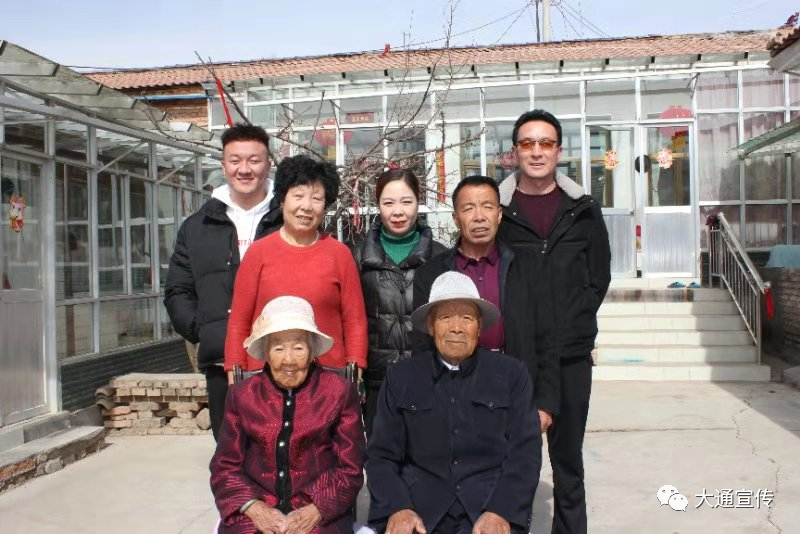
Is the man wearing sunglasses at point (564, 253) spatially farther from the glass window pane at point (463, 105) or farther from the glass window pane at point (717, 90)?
the glass window pane at point (717, 90)

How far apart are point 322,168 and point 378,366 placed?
88 cm

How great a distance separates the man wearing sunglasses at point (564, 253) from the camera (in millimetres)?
3293

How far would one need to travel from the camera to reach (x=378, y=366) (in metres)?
3.55

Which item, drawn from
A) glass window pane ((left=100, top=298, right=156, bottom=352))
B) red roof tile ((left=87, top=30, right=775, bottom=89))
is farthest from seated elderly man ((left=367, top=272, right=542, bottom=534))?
red roof tile ((left=87, top=30, right=775, bottom=89))

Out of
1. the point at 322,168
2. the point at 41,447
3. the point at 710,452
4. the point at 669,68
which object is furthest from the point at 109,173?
the point at 669,68

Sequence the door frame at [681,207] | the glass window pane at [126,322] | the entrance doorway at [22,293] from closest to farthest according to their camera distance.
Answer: the entrance doorway at [22,293] → the glass window pane at [126,322] → the door frame at [681,207]

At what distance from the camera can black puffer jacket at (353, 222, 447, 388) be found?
3506 millimetres

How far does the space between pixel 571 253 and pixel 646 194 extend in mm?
10625

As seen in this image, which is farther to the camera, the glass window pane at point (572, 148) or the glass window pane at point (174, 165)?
the glass window pane at point (572, 148)

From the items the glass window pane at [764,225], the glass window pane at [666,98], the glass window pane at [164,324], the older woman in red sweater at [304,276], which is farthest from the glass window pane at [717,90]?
the older woman in red sweater at [304,276]

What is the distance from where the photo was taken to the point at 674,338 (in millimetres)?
10344

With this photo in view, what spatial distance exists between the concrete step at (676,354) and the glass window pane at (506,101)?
5.22 meters

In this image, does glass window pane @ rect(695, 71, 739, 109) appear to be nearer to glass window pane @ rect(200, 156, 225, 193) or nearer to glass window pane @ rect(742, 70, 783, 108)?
glass window pane @ rect(742, 70, 783, 108)

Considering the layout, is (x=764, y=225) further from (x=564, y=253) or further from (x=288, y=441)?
(x=288, y=441)
